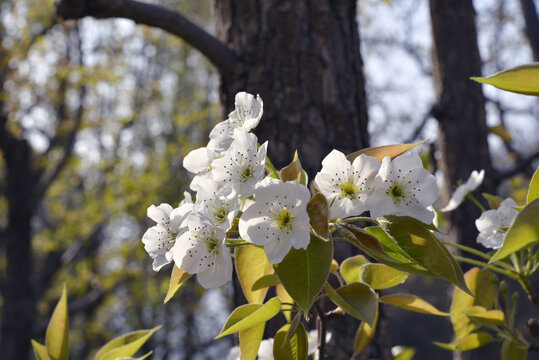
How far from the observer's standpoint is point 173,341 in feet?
33.8

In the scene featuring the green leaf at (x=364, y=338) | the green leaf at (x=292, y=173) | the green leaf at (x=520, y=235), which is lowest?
the green leaf at (x=364, y=338)

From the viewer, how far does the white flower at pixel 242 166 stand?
685 millimetres

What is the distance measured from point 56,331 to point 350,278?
1.94ft

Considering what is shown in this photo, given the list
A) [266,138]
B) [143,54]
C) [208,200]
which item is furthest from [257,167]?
[143,54]

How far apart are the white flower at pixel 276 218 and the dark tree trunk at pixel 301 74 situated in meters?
0.74

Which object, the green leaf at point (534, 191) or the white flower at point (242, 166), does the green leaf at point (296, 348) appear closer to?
the white flower at point (242, 166)

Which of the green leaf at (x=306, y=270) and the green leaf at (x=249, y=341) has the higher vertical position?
the green leaf at (x=306, y=270)

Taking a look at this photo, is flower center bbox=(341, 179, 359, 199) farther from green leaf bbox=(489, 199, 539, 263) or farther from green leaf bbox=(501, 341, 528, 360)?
green leaf bbox=(501, 341, 528, 360)

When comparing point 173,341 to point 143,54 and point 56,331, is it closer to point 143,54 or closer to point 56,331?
point 143,54

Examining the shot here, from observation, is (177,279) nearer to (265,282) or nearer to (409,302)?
(265,282)

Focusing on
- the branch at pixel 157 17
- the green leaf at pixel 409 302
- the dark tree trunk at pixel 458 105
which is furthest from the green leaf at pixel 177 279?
the dark tree trunk at pixel 458 105

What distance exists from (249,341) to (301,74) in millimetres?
876

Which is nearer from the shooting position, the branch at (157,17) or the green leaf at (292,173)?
the green leaf at (292,173)

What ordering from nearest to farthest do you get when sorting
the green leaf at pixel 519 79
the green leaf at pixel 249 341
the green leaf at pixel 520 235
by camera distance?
1. the green leaf at pixel 520 235
2. the green leaf at pixel 519 79
3. the green leaf at pixel 249 341
